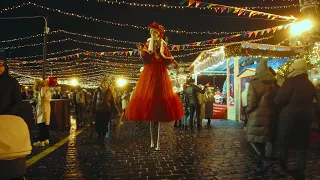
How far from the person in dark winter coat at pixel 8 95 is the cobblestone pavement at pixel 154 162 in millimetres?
1552

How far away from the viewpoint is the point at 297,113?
4.07 meters

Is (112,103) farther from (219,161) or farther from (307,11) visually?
(307,11)

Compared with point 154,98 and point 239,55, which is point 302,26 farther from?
point 154,98

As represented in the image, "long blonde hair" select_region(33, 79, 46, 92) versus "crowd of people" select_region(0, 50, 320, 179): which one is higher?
"long blonde hair" select_region(33, 79, 46, 92)

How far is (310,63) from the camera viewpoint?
9.48 m

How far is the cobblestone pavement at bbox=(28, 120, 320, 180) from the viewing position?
4539 mm

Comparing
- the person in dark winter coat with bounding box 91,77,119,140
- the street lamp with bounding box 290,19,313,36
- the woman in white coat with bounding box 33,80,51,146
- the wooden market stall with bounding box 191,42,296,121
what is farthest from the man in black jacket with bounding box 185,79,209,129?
the woman in white coat with bounding box 33,80,51,146

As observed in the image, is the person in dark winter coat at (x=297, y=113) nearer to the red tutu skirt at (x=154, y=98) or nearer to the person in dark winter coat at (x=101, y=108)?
the red tutu skirt at (x=154, y=98)

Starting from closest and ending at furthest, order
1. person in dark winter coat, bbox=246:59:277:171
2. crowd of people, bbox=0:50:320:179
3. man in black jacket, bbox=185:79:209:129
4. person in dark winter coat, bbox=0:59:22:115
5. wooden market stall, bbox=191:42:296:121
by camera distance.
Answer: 1. person in dark winter coat, bbox=0:59:22:115
2. crowd of people, bbox=0:50:320:179
3. person in dark winter coat, bbox=246:59:277:171
4. man in black jacket, bbox=185:79:209:129
5. wooden market stall, bbox=191:42:296:121

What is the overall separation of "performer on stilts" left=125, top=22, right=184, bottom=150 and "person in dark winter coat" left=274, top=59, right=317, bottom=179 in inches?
83.6

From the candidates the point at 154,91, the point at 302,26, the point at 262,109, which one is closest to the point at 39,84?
the point at 154,91

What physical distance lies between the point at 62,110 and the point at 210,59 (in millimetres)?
10961

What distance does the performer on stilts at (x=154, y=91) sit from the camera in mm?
5410

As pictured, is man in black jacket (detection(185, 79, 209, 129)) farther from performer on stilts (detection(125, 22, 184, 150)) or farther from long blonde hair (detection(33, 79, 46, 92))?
long blonde hair (detection(33, 79, 46, 92))
